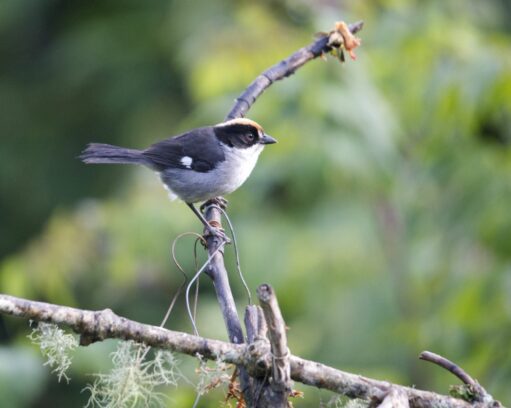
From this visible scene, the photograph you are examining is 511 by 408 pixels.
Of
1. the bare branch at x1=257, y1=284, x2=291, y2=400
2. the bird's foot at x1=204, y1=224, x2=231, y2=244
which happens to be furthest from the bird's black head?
the bare branch at x1=257, y1=284, x2=291, y2=400

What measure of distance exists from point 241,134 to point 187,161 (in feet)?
1.47

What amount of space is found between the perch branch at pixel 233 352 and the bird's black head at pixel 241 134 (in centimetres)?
209

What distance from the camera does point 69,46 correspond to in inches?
451

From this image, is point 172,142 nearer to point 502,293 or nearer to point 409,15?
point 502,293

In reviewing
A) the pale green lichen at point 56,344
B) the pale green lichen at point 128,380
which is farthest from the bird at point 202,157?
the pale green lichen at point 56,344

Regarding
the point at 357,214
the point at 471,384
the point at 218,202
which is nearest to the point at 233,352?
the point at 471,384

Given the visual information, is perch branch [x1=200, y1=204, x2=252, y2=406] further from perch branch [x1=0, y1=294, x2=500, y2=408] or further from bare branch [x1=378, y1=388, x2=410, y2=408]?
bare branch [x1=378, y1=388, x2=410, y2=408]

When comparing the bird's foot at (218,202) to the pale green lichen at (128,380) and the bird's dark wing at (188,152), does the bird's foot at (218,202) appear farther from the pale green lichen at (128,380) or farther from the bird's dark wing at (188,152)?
the pale green lichen at (128,380)

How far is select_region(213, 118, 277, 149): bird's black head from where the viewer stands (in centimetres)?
432

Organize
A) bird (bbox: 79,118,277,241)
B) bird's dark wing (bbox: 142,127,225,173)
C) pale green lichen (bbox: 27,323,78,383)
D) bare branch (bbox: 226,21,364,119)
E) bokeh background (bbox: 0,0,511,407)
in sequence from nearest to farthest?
pale green lichen (bbox: 27,323,78,383)
bare branch (bbox: 226,21,364,119)
bird (bbox: 79,118,277,241)
bird's dark wing (bbox: 142,127,225,173)
bokeh background (bbox: 0,0,511,407)

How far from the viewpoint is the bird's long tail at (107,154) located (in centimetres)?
438

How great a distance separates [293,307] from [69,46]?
6.64m

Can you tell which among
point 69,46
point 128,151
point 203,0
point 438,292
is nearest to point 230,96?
point 128,151

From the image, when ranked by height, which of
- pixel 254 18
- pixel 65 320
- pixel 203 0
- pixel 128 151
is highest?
pixel 203 0
